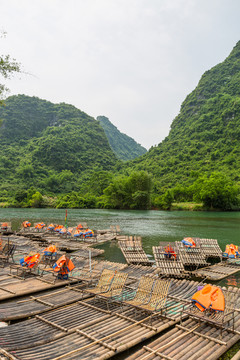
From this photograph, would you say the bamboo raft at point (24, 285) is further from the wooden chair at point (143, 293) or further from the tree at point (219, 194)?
the tree at point (219, 194)

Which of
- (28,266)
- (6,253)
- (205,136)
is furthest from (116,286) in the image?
(205,136)

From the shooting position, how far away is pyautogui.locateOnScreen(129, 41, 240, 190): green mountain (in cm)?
10033

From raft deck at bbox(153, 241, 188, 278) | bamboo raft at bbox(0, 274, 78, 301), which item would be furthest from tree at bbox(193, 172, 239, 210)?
bamboo raft at bbox(0, 274, 78, 301)

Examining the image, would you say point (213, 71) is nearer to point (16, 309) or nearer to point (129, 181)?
point (129, 181)

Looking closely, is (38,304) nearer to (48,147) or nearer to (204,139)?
(204,139)

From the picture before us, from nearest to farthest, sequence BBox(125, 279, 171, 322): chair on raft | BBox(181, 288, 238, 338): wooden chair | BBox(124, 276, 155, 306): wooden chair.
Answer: BBox(181, 288, 238, 338): wooden chair → BBox(125, 279, 171, 322): chair on raft → BBox(124, 276, 155, 306): wooden chair

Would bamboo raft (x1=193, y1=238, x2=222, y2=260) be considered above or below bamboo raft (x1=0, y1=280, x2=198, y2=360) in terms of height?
below

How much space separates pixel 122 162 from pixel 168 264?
13432 cm

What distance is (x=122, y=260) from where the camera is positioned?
18.8 m

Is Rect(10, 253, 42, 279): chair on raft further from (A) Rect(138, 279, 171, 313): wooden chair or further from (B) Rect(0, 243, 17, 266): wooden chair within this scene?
(A) Rect(138, 279, 171, 313): wooden chair

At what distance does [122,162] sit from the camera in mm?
149375

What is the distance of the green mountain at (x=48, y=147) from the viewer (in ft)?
364

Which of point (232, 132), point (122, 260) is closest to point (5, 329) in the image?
point (122, 260)

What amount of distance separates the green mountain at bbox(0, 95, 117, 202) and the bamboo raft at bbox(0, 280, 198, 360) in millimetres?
90025
